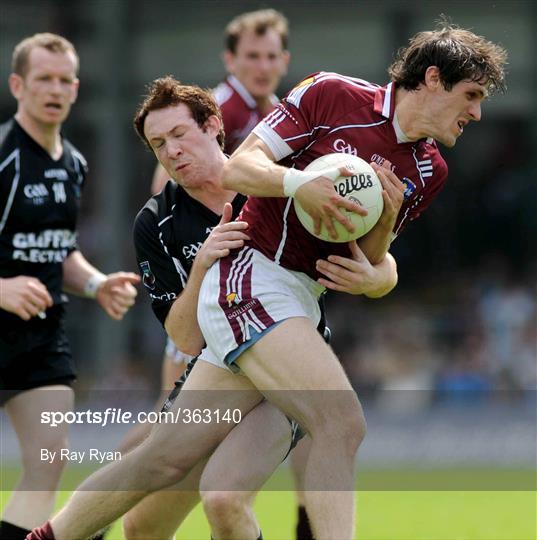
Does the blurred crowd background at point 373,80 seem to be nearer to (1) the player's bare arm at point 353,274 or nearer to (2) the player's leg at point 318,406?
(1) the player's bare arm at point 353,274

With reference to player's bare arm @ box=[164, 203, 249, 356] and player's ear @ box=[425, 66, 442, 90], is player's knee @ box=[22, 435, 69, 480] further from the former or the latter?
player's ear @ box=[425, 66, 442, 90]

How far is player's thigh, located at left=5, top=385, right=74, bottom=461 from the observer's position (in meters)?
5.90

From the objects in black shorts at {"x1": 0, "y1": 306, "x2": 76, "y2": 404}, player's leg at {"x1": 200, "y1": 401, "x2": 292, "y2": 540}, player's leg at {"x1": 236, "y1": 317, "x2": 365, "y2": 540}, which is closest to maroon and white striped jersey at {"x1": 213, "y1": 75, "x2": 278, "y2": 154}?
black shorts at {"x1": 0, "y1": 306, "x2": 76, "y2": 404}

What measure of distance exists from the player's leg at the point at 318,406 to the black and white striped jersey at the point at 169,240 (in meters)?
0.73

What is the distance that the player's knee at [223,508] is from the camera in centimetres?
449

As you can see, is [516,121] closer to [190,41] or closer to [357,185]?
[190,41]

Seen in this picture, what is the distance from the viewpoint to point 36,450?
5871 mm

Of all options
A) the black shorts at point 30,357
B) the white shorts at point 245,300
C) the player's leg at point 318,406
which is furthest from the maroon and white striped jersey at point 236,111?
the player's leg at point 318,406

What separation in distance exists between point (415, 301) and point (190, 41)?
476cm

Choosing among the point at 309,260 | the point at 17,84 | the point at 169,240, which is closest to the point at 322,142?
the point at 309,260

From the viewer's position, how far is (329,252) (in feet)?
15.3

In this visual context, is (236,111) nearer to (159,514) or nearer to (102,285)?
(102,285)

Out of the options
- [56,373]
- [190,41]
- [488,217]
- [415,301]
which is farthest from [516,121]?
[56,373]

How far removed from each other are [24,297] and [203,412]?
4.98ft
